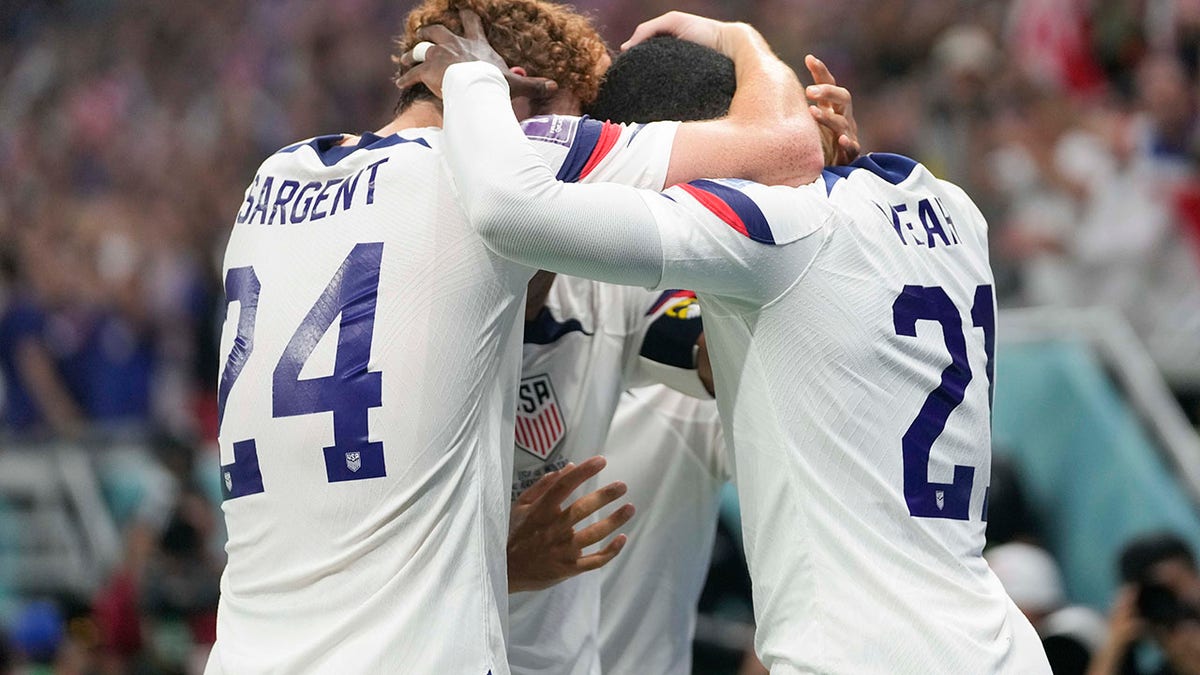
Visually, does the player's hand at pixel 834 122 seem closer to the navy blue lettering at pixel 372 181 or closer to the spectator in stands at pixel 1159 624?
the navy blue lettering at pixel 372 181

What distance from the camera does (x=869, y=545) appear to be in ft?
9.61

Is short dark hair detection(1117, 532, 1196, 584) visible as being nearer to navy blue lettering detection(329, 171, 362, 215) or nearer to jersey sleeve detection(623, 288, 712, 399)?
jersey sleeve detection(623, 288, 712, 399)

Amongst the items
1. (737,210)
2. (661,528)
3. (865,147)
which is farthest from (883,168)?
(865,147)

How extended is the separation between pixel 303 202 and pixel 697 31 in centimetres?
98

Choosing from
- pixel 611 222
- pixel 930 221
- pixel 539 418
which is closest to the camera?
pixel 611 222

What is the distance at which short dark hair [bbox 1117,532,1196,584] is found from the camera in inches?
224

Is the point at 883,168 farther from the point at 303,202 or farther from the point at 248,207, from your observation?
the point at 248,207

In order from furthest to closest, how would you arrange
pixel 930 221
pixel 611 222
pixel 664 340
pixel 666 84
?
pixel 664 340, pixel 666 84, pixel 930 221, pixel 611 222

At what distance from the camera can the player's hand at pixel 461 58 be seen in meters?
3.21

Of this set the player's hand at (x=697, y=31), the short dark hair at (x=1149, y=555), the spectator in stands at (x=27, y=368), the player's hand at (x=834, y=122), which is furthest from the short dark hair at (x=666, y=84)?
the spectator in stands at (x=27, y=368)

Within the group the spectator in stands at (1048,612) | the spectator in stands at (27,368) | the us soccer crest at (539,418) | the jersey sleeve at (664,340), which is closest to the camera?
the us soccer crest at (539,418)

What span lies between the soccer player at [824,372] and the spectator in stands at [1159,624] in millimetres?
2378

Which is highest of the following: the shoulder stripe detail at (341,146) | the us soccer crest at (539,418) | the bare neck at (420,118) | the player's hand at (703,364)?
the bare neck at (420,118)

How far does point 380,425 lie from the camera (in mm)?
2916
